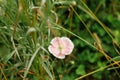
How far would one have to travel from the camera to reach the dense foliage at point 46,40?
1.47m

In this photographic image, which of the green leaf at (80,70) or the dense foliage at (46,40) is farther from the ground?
the dense foliage at (46,40)

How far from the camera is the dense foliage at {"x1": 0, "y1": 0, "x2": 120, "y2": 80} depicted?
147 centimetres

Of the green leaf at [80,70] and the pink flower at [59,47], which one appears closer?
the pink flower at [59,47]

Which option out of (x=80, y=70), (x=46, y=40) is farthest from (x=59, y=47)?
(x=80, y=70)

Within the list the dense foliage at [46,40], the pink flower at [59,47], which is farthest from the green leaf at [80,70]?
the pink flower at [59,47]

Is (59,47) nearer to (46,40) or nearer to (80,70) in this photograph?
(46,40)

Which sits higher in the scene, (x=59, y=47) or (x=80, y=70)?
(x=59, y=47)

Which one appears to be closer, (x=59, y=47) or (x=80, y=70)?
(x=59, y=47)

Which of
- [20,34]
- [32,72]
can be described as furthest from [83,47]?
[20,34]

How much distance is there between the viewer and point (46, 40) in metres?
1.61

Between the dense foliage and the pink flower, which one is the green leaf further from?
the pink flower

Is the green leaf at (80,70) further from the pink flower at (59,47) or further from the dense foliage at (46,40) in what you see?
the pink flower at (59,47)

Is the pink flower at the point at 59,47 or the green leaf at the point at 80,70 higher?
the pink flower at the point at 59,47

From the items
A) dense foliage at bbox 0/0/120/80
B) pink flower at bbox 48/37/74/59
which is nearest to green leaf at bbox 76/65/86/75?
dense foliage at bbox 0/0/120/80
